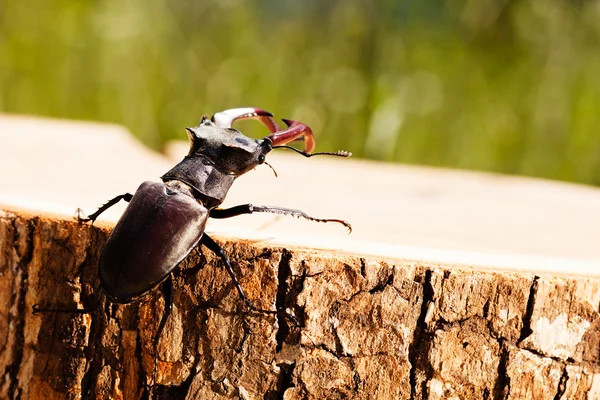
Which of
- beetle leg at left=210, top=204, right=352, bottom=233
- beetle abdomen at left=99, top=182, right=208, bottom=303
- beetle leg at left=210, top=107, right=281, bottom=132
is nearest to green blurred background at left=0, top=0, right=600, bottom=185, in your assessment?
beetle leg at left=210, top=107, right=281, bottom=132

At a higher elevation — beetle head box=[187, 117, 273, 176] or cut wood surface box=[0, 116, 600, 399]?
beetle head box=[187, 117, 273, 176]

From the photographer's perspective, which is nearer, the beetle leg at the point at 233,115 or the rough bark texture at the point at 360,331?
the rough bark texture at the point at 360,331

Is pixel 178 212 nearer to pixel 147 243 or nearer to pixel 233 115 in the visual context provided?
pixel 147 243

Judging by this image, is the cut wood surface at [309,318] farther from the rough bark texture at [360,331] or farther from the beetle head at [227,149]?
the beetle head at [227,149]

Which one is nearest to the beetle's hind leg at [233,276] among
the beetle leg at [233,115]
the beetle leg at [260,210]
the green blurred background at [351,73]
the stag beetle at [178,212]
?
the stag beetle at [178,212]

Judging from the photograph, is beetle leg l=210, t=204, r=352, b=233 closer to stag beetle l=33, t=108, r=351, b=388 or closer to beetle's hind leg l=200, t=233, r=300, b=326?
stag beetle l=33, t=108, r=351, b=388

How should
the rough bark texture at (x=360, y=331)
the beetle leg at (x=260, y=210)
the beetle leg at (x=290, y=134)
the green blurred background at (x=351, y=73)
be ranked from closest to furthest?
the rough bark texture at (x=360, y=331) < the beetle leg at (x=260, y=210) < the beetle leg at (x=290, y=134) < the green blurred background at (x=351, y=73)

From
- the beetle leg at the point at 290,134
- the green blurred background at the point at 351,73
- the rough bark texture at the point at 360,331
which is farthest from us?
the green blurred background at the point at 351,73

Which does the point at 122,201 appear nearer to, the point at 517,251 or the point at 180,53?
the point at 517,251
